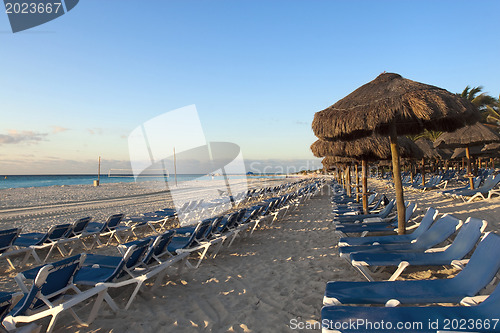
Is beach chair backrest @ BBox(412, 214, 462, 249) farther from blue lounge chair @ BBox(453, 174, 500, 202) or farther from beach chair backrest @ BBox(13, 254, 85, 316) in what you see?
blue lounge chair @ BBox(453, 174, 500, 202)

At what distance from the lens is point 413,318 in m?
1.78

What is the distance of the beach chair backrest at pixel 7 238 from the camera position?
4.41 metres

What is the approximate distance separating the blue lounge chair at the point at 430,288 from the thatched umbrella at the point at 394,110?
176cm

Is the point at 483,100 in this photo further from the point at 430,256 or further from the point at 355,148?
the point at 430,256

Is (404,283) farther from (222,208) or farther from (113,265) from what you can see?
(222,208)

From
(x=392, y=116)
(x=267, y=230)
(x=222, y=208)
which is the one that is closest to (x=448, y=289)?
(x=392, y=116)

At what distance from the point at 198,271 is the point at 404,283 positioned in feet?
8.86

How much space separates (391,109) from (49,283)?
4226 millimetres

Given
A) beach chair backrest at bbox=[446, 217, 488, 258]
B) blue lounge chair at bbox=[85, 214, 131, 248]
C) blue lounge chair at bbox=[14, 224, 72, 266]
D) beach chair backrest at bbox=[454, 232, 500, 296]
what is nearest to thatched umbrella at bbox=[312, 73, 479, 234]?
beach chair backrest at bbox=[446, 217, 488, 258]

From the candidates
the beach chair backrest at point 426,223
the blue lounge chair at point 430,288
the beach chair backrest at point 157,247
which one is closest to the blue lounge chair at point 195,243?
the beach chair backrest at point 157,247

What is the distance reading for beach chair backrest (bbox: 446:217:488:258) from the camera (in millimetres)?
2928

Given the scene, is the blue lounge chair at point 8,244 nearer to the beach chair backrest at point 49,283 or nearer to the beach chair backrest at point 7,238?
the beach chair backrest at point 7,238

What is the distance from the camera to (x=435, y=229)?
145 inches

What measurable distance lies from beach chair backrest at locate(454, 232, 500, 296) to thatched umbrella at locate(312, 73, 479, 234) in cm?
165
